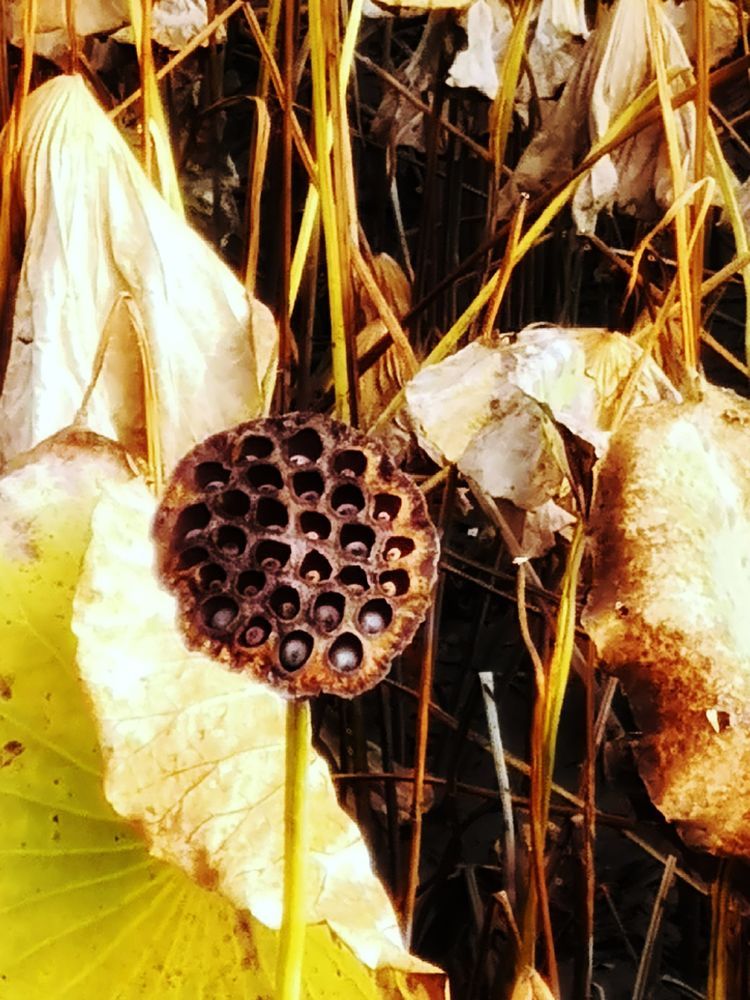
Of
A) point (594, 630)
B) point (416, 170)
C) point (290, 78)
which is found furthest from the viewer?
point (416, 170)

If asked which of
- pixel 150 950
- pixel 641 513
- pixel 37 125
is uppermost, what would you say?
pixel 37 125

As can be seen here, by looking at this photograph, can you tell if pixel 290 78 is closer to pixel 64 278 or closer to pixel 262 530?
pixel 64 278

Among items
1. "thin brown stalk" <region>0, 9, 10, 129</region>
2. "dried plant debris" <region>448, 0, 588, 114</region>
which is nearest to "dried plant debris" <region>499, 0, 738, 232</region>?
"dried plant debris" <region>448, 0, 588, 114</region>

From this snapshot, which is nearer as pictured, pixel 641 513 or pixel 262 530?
pixel 262 530

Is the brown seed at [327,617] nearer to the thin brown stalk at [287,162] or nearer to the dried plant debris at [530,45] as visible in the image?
the thin brown stalk at [287,162]

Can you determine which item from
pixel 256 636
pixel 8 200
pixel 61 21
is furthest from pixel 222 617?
pixel 61 21

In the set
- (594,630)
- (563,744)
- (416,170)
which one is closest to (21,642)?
(594,630)
